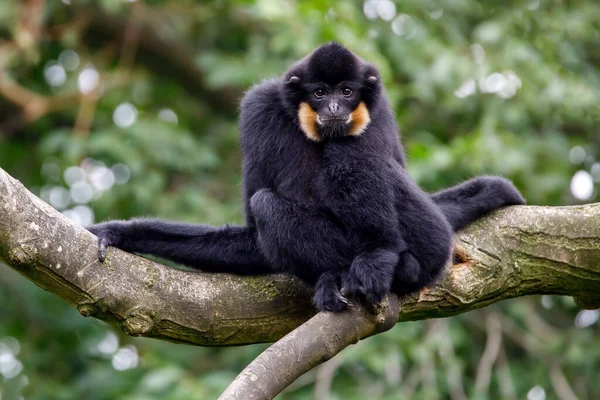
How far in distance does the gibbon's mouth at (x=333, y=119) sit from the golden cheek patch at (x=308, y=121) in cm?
4

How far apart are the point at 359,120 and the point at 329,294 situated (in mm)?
1182

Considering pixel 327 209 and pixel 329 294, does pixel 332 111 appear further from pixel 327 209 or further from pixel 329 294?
pixel 329 294

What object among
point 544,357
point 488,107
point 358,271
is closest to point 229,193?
point 488,107

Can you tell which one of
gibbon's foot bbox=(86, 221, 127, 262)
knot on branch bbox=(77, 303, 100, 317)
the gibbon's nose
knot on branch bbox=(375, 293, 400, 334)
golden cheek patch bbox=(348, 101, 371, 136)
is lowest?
knot on branch bbox=(375, 293, 400, 334)

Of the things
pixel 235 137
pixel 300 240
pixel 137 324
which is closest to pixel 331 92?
pixel 300 240

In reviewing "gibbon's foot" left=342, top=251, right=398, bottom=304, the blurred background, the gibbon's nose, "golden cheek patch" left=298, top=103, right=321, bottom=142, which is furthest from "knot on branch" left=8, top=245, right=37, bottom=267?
the blurred background

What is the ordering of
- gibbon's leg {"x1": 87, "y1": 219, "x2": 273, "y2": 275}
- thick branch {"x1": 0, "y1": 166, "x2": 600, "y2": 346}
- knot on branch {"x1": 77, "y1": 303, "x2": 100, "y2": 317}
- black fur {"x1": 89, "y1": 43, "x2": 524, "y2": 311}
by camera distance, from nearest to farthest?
thick branch {"x1": 0, "y1": 166, "x2": 600, "y2": 346}
knot on branch {"x1": 77, "y1": 303, "x2": 100, "y2": 317}
black fur {"x1": 89, "y1": 43, "x2": 524, "y2": 311}
gibbon's leg {"x1": 87, "y1": 219, "x2": 273, "y2": 275}

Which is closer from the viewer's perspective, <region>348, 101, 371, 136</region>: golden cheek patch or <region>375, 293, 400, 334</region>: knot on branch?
<region>375, 293, 400, 334</region>: knot on branch

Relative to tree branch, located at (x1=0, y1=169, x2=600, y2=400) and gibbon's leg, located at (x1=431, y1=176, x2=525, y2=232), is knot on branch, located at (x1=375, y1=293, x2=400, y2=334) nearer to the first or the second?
tree branch, located at (x1=0, y1=169, x2=600, y2=400)

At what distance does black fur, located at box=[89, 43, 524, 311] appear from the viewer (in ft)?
14.3

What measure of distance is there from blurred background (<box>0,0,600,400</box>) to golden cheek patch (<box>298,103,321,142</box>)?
8.51 ft

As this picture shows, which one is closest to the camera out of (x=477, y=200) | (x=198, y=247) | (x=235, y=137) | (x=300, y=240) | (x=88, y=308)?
(x=88, y=308)

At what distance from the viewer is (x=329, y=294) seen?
13.5 ft

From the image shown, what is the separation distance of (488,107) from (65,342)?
603cm
